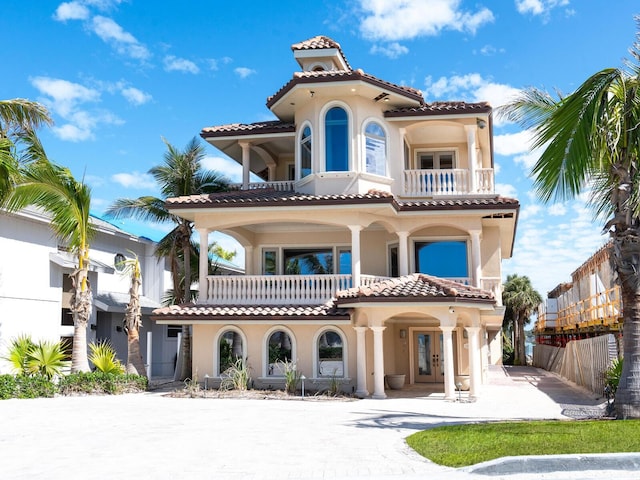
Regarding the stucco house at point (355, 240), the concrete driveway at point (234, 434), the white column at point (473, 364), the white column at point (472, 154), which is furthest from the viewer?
the white column at point (472, 154)

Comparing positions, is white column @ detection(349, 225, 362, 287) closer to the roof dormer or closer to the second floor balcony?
the second floor balcony

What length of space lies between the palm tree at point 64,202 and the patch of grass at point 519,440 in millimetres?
13492

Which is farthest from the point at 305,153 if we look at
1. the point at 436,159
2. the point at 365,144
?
the point at 436,159

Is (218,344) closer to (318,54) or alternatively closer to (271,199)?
(271,199)

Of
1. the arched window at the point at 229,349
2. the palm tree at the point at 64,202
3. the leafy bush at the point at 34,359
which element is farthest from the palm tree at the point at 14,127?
the arched window at the point at 229,349

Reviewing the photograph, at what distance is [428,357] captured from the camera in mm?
25781

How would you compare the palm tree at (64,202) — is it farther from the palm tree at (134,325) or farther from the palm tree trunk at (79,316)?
the palm tree at (134,325)

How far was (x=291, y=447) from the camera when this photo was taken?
11766 millimetres

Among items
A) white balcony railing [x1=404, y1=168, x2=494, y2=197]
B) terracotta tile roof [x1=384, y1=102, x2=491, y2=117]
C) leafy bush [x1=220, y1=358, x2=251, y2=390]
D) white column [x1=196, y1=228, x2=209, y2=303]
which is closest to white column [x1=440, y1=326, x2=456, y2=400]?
white balcony railing [x1=404, y1=168, x2=494, y2=197]

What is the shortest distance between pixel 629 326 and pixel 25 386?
17.0 m

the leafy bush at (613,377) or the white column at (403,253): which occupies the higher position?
the white column at (403,253)

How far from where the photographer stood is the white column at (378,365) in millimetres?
20594

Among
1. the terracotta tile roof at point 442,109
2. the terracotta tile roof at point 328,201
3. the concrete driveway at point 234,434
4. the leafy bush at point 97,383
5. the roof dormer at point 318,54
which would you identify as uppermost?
the roof dormer at point 318,54

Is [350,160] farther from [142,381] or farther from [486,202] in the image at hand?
[142,381]
